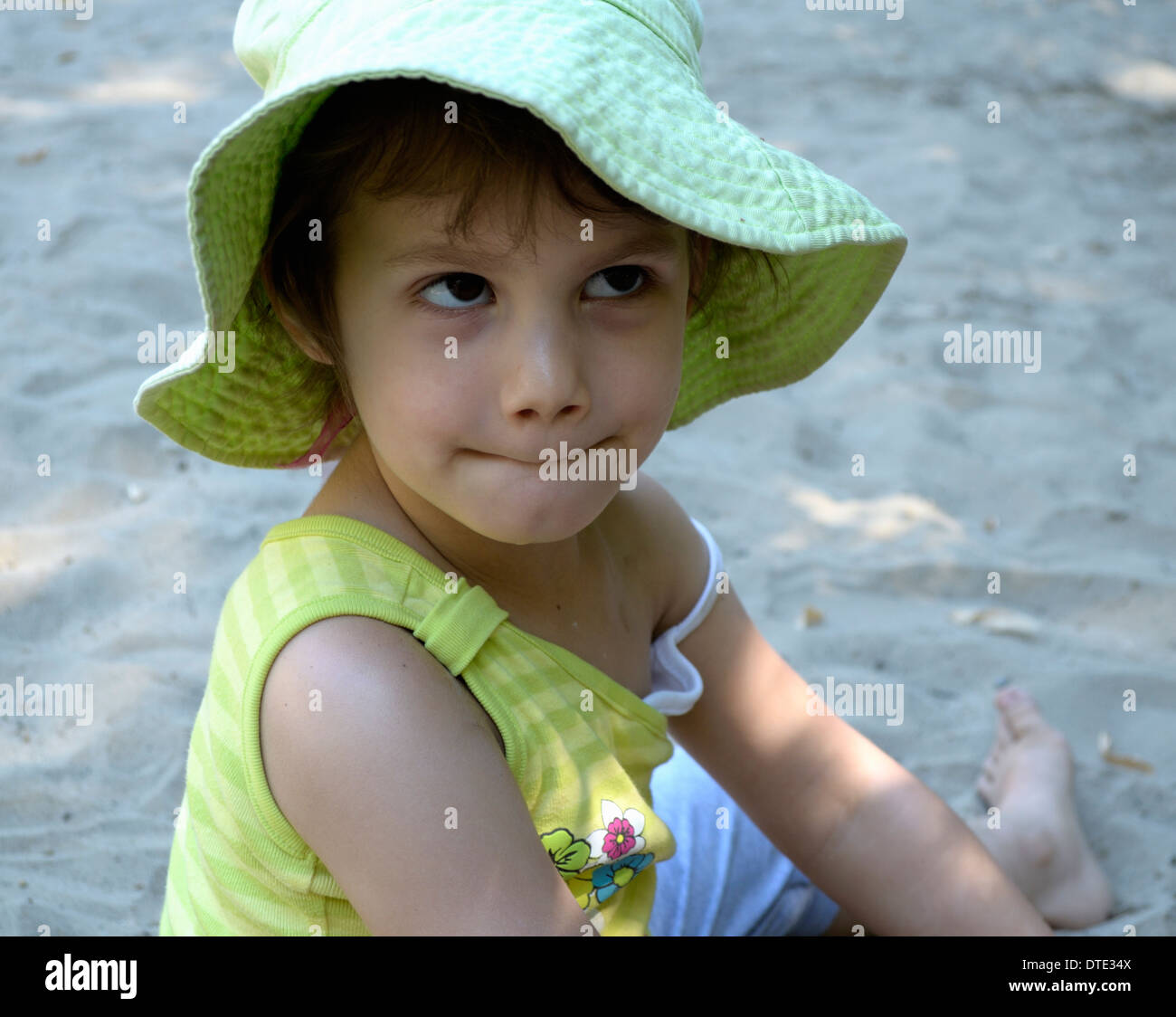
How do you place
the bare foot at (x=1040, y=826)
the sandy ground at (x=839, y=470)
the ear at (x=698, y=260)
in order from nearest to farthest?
the ear at (x=698, y=260)
the bare foot at (x=1040, y=826)
the sandy ground at (x=839, y=470)

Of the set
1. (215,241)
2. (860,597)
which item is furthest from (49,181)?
(215,241)

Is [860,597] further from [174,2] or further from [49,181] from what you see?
[174,2]

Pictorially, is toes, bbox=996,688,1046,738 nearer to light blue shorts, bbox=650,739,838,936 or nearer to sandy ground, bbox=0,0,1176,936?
sandy ground, bbox=0,0,1176,936

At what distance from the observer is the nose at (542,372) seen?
119 centimetres

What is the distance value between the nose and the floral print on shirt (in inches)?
17.1

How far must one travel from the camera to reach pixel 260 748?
1.27 metres

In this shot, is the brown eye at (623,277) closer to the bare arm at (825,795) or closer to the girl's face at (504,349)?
the girl's face at (504,349)

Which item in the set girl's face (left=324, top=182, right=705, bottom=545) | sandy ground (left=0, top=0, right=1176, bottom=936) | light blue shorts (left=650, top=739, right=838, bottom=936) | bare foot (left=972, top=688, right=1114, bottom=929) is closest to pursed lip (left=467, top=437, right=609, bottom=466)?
girl's face (left=324, top=182, right=705, bottom=545)

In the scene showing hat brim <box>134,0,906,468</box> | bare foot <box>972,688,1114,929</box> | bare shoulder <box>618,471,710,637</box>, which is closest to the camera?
hat brim <box>134,0,906,468</box>

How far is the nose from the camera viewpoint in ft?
3.91

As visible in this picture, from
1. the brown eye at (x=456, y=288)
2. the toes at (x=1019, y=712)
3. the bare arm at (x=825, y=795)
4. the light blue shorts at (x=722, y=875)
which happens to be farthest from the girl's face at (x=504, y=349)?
the toes at (x=1019, y=712)

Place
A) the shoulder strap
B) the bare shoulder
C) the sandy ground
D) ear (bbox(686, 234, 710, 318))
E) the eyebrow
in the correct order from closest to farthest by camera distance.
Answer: the eyebrow → the shoulder strap → ear (bbox(686, 234, 710, 318)) → the bare shoulder → the sandy ground

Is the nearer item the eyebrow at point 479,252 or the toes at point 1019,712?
the eyebrow at point 479,252

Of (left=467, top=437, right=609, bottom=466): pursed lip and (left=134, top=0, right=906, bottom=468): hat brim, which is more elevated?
(left=134, top=0, right=906, bottom=468): hat brim
